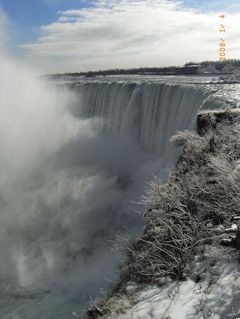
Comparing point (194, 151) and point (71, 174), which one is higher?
point (194, 151)

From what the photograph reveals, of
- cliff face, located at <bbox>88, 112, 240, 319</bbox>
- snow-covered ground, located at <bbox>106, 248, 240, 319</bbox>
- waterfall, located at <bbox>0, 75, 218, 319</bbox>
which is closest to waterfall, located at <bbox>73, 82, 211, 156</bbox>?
waterfall, located at <bbox>0, 75, 218, 319</bbox>

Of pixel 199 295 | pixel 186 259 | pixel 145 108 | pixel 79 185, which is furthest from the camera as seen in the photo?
pixel 145 108

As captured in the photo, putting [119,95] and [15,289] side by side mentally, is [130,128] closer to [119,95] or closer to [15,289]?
[119,95]

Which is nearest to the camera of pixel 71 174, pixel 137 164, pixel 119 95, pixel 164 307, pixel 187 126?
pixel 164 307

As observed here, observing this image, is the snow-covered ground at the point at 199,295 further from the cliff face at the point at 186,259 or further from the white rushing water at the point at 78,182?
the white rushing water at the point at 78,182

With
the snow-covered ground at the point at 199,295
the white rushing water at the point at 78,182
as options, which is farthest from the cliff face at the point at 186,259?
the white rushing water at the point at 78,182

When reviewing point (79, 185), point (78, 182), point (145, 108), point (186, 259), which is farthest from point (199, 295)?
point (145, 108)

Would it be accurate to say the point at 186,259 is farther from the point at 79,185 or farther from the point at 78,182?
the point at 78,182

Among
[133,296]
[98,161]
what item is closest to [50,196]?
[98,161]
